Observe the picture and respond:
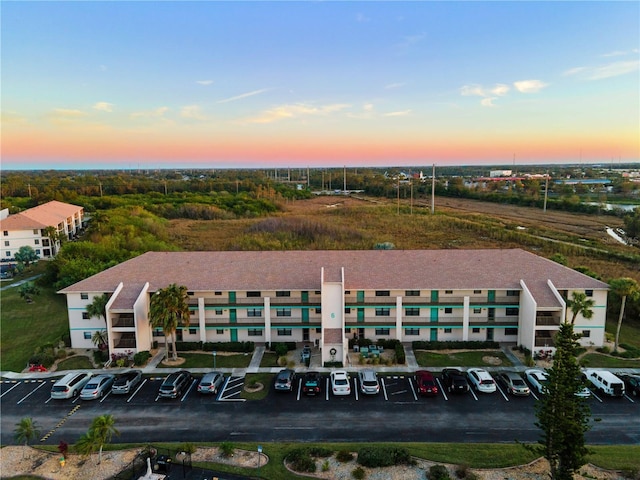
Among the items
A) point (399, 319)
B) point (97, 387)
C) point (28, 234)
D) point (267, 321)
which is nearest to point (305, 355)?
point (267, 321)

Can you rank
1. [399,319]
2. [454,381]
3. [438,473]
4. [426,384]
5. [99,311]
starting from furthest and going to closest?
[399,319] < [99,311] < [454,381] < [426,384] < [438,473]

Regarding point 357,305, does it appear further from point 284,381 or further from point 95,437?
point 95,437

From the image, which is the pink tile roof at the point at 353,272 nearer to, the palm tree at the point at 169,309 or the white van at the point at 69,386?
the palm tree at the point at 169,309

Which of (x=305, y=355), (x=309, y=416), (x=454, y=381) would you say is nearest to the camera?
(x=309, y=416)

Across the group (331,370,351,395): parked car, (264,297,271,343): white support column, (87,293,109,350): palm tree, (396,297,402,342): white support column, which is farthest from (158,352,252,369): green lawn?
(396,297,402,342): white support column

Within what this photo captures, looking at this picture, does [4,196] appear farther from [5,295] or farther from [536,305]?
[536,305]

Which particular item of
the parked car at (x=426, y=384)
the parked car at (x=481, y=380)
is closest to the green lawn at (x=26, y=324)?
the parked car at (x=426, y=384)
